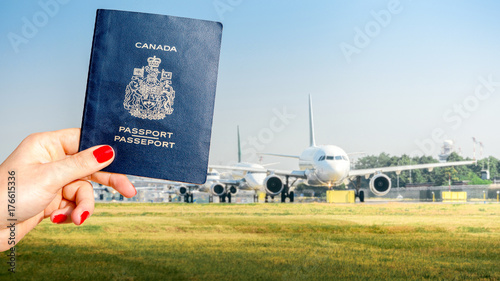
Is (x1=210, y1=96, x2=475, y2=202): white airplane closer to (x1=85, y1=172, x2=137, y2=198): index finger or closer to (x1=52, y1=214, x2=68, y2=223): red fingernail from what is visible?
(x1=85, y1=172, x2=137, y2=198): index finger

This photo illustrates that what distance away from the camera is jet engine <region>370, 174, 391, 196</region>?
29.2 metres

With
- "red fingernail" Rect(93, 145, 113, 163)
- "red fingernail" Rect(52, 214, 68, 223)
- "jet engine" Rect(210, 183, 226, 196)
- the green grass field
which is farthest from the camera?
"jet engine" Rect(210, 183, 226, 196)

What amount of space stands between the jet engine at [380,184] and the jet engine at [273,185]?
5.55m

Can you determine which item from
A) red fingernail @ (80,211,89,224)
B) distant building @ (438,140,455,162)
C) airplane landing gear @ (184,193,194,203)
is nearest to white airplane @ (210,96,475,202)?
airplane landing gear @ (184,193,194,203)

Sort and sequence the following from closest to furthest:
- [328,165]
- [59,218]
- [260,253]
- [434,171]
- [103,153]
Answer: [103,153]
[59,218]
[260,253]
[328,165]
[434,171]

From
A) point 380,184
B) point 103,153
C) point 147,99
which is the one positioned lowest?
point 103,153

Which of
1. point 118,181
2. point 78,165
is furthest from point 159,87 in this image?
point 118,181

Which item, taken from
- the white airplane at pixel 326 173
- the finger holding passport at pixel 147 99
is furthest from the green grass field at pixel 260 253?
the white airplane at pixel 326 173

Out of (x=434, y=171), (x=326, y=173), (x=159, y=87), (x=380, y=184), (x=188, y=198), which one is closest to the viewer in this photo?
(x=159, y=87)

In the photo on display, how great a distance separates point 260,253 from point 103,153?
5860 mm

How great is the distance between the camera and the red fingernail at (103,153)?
94.2 inches

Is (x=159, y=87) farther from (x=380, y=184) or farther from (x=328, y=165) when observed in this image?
(x=380, y=184)

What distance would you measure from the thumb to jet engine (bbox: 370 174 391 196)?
1102 inches

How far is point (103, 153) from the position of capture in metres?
2.40
